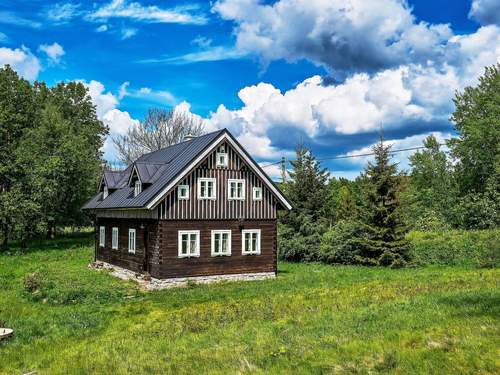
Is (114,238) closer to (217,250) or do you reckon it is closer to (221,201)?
(217,250)

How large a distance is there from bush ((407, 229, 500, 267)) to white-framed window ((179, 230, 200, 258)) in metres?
13.6

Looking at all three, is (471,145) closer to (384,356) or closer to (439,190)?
(439,190)

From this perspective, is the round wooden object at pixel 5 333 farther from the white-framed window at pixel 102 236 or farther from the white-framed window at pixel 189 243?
the white-framed window at pixel 102 236

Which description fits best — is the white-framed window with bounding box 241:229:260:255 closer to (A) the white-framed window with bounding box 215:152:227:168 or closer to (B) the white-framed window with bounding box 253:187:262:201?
(B) the white-framed window with bounding box 253:187:262:201

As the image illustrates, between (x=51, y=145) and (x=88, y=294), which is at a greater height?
(x=51, y=145)

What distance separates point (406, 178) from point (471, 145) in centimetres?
3273

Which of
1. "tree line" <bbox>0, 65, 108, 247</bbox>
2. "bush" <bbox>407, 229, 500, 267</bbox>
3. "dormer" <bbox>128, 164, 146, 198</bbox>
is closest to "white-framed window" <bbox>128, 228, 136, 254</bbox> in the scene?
"dormer" <bbox>128, 164, 146, 198</bbox>

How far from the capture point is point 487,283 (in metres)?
17.4

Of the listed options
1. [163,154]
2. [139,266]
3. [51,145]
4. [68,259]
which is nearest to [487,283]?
[139,266]

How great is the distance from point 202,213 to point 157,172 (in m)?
3.97

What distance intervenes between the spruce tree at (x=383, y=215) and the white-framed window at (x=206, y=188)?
33.8 feet

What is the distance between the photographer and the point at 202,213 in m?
24.9

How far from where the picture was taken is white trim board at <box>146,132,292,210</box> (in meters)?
23.2

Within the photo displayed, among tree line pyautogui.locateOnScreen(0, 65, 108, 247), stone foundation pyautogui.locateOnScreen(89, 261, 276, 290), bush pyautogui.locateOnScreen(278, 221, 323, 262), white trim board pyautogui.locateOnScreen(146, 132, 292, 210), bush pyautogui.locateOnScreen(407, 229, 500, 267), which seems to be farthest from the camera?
tree line pyautogui.locateOnScreen(0, 65, 108, 247)
